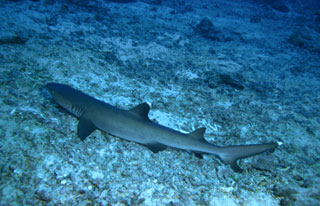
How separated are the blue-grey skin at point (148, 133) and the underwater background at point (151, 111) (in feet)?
0.54

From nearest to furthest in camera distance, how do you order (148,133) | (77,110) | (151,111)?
(148,133) → (77,110) → (151,111)

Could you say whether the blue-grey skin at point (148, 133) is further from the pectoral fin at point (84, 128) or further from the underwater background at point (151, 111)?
the underwater background at point (151, 111)

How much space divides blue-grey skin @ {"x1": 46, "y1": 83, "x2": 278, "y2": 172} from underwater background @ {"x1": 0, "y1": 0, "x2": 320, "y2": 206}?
166mm

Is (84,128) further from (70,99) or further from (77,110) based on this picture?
(70,99)

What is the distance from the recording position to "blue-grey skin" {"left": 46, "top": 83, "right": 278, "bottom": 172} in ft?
6.98

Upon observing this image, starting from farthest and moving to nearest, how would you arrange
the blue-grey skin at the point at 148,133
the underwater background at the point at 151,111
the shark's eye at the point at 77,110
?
the shark's eye at the point at 77,110, the blue-grey skin at the point at 148,133, the underwater background at the point at 151,111

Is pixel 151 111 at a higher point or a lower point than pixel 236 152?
lower

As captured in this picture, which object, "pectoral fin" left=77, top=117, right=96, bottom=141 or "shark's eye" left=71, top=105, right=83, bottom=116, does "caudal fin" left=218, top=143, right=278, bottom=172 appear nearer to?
"pectoral fin" left=77, top=117, right=96, bottom=141

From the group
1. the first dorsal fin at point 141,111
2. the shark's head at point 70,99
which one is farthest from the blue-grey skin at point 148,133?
the shark's head at point 70,99

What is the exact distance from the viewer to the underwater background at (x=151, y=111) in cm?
184

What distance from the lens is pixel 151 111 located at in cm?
303

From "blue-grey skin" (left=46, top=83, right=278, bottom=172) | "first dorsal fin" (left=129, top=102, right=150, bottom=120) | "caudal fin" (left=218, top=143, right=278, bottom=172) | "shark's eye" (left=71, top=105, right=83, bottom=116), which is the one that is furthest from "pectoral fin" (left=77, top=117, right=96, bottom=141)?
"caudal fin" (left=218, top=143, right=278, bottom=172)

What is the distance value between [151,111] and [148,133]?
0.93 meters

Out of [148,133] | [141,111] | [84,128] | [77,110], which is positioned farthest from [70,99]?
[148,133]
